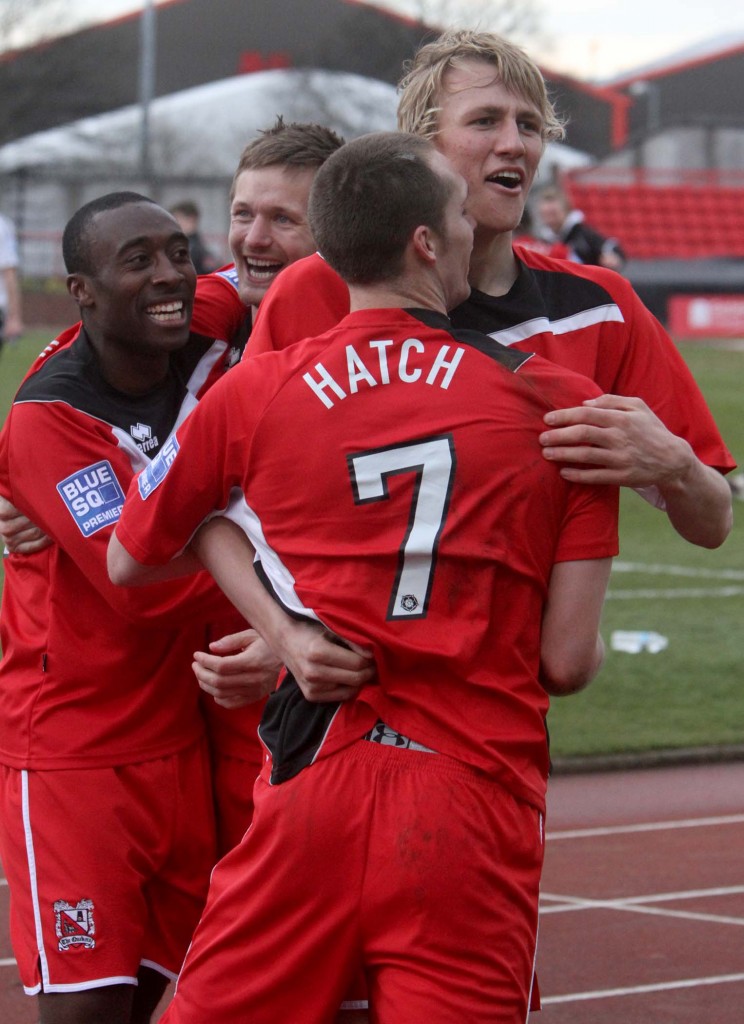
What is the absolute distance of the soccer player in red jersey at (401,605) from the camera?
7.68 ft

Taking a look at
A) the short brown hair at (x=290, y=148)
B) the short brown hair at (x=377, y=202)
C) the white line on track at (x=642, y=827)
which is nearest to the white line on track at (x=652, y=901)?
the white line on track at (x=642, y=827)

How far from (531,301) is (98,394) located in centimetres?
94

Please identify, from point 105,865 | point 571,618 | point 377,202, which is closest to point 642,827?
point 105,865

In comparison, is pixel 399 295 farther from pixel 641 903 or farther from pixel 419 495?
pixel 641 903

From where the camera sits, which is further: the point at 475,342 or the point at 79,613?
the point at 79,613

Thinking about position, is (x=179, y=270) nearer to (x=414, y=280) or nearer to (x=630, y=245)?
(x=414, y=280)

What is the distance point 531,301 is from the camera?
2916mm

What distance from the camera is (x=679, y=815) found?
6.60 m

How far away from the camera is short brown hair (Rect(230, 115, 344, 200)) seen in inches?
142

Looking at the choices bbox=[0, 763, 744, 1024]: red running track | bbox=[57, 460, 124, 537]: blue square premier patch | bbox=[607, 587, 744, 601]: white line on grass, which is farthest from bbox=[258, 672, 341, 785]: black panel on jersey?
bbox=[607, 587, 744, 601]: white line on grass

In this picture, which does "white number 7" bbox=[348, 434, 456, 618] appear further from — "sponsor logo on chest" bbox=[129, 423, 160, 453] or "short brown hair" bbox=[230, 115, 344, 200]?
"short brown hair" bbox=[230, 115, 344, 200]

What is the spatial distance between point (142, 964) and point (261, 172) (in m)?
1.78

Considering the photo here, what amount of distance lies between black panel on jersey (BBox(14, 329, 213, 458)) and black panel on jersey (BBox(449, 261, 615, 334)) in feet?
2.53

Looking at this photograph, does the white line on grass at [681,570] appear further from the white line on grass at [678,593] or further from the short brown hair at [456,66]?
the short brown hair at [456,66]
